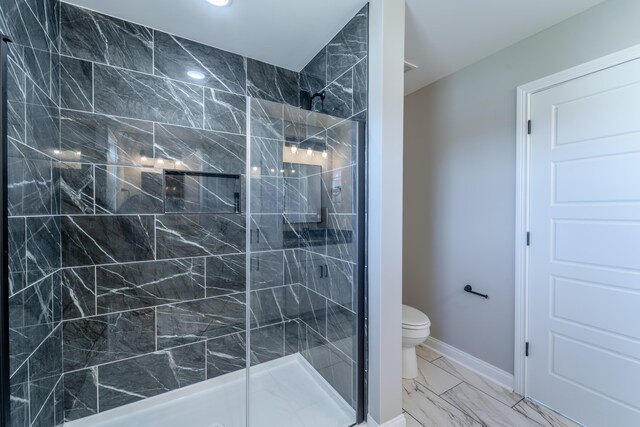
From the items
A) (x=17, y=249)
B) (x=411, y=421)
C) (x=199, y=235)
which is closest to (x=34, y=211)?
(x=17, y=249)

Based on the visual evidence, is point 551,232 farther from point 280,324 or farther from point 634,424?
point 280,324

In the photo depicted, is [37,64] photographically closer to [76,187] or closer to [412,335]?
[76,187]

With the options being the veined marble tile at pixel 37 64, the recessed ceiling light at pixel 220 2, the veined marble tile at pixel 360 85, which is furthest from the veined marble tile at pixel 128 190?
the veined marble tile at pixel 360 85

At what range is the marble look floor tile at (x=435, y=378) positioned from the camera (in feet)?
6.27

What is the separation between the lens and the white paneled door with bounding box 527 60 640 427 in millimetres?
1425

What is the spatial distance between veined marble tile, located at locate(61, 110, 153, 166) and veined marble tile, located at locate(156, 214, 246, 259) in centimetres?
47

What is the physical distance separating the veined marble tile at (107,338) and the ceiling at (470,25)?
270 cm

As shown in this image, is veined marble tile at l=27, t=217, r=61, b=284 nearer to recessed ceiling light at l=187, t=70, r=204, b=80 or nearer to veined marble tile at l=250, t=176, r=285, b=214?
veined marble tile at l=250, t=176, r=285, b=214

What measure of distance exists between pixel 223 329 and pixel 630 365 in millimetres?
2558

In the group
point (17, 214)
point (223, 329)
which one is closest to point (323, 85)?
point (17, 214)

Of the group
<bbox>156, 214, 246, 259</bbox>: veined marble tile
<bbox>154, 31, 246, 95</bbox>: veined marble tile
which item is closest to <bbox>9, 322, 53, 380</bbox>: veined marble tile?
<bbox>156, 214, 246, 259</bbox>: veined marble tile

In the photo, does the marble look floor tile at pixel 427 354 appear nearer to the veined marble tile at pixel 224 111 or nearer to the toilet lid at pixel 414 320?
the toilet lid at pixel 414 320

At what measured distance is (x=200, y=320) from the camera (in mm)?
1933

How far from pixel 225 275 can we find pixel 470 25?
251cm
